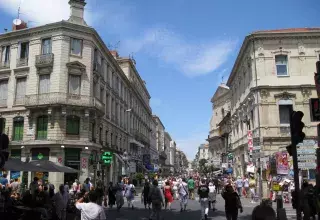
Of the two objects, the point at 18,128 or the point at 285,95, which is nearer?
the point at 285,95

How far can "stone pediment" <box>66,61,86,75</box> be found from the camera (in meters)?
29.8

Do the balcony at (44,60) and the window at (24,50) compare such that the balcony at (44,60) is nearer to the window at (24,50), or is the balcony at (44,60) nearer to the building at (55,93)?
the building at (55,93)

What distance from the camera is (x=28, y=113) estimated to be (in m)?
29.9

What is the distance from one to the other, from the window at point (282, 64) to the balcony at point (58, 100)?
16.4 metres

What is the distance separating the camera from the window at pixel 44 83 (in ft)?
97.8

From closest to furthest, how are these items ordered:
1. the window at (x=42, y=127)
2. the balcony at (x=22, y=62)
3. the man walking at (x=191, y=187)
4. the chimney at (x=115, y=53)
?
1. the man walking at (x=191, y=187)
2. the window at (x=42, y=127)
3. the balcony at (x=22, y=62)
4. the chimney at (x=115, y=53)

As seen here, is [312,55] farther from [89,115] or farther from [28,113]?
[28,113]

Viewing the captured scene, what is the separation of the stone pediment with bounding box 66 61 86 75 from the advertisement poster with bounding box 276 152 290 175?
18.0 metres

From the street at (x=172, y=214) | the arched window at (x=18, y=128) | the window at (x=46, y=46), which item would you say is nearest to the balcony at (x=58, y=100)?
the arched window at (x=18, y=128)

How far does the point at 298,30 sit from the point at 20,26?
26644 mm

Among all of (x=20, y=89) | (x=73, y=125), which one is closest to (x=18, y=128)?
(x=20, y=89)

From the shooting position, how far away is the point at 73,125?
29578 mm

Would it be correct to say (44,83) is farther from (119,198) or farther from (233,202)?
(233,202)

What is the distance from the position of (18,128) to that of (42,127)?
9.08ft
